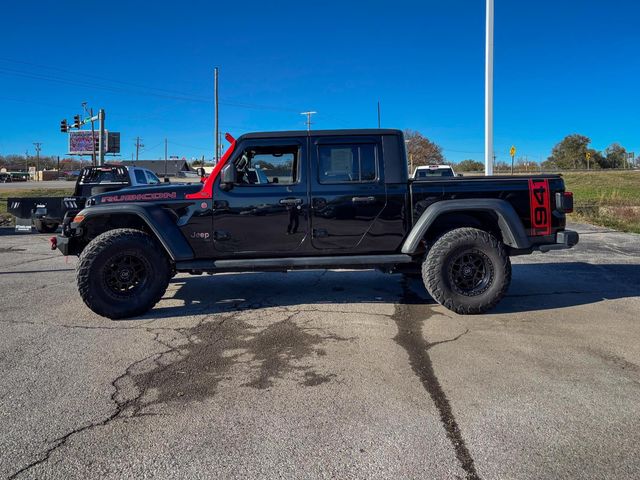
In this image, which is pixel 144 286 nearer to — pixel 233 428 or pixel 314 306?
pixel 314 306

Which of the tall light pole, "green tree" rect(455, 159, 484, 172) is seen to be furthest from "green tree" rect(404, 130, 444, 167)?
the tall light pole

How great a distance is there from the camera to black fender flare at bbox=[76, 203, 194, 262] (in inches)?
213

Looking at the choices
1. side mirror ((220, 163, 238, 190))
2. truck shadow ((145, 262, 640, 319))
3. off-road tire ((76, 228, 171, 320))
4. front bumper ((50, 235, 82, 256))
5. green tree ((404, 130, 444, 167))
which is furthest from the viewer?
green tree ((404, 130, 444, 167))

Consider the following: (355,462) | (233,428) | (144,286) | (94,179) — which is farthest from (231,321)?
(94,179)

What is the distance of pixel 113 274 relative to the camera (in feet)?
17.8

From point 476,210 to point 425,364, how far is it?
2155 millimetres

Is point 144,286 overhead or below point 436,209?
below

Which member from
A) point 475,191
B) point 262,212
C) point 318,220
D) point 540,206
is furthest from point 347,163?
point 540,206

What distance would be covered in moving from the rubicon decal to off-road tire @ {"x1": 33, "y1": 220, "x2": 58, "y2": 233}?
7.11m

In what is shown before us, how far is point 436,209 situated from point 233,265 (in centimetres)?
233

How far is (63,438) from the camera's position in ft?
9.68

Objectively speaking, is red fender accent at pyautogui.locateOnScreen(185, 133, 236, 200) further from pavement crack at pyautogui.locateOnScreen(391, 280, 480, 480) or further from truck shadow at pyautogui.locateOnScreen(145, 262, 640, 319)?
pavement crack at pyautogui.locateOnScreen(391, 280, 480, 480)

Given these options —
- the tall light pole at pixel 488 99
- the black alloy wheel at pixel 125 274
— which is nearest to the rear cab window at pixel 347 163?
the black alloy wheel at pixel 125 274

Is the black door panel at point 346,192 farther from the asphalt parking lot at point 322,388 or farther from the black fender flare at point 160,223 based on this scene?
the black fender flare at point 160,223
